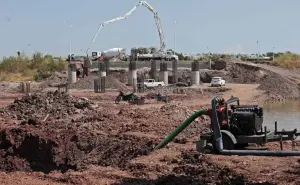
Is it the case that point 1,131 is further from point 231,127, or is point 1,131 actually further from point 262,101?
point 262,101

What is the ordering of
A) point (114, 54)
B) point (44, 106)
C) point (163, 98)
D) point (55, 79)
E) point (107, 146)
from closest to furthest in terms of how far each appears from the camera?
point (107, 146) < point (44, 106) < point (163, 98) < point (55, 79) < point (114, 54)

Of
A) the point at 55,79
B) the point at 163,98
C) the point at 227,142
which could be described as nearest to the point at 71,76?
the point at 55,79

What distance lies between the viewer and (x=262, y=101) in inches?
1687

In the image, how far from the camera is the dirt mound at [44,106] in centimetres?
2511

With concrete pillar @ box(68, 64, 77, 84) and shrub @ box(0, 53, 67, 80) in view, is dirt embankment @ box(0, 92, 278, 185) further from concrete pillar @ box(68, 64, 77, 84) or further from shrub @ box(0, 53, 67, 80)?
shrub @ box(0, 53, 67, 80)

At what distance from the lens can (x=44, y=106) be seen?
25906 mm

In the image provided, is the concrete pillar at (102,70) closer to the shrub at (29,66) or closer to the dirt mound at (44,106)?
the shrub at (29,66)

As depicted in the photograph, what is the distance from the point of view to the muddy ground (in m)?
12.6

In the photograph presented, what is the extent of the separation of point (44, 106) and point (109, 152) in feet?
34.2

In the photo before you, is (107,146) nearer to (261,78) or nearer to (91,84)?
(91,84)

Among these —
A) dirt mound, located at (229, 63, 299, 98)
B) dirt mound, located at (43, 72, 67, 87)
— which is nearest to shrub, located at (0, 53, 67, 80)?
dirt mound, located at (43, 72, 67, 87)

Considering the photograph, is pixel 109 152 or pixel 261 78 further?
pixel 261 78

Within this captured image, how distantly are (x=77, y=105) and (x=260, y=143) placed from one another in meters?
16.6

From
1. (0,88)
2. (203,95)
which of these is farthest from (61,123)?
(0,88)
